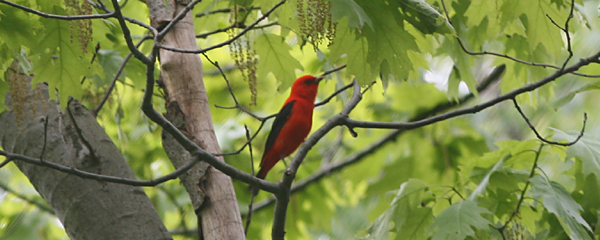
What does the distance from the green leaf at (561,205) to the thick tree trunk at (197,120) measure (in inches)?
53.9

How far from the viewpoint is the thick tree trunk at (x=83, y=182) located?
2346 mm

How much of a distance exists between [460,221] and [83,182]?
1.75 m

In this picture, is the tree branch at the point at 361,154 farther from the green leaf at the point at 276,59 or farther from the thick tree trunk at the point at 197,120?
the thick tree trunk at the point at 197,120

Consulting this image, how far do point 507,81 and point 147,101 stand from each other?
2.46m

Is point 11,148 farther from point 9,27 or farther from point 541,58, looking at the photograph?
point 541,58

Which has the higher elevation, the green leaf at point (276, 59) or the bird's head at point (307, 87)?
the green leaf at point (276, 59)

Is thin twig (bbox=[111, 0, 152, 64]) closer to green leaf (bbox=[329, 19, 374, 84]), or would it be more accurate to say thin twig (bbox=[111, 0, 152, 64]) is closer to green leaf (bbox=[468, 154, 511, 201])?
green leaf (bbox=[329, 19, 374, 84])

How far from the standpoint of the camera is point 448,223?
243 cm

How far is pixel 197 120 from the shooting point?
2461 mm

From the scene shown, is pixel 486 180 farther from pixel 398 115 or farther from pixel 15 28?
pixel 15 28

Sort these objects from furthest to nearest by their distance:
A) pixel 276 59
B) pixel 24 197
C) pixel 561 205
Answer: pixel 24 197 → pixel 276 59 → pixel 561 205

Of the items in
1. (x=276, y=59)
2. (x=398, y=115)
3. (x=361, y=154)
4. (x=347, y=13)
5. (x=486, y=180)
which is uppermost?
(x=347, y=13)

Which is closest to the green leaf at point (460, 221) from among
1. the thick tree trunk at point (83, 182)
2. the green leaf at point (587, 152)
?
the green leaf at point (587, 152)

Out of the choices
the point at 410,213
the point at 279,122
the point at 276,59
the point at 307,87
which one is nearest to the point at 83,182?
the point at 276,59
